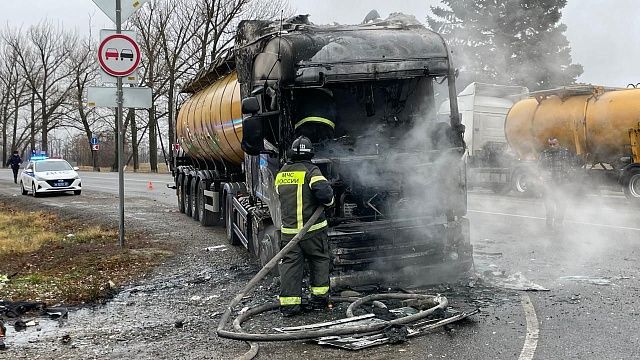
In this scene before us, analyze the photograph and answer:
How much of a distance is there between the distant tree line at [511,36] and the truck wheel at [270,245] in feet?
28.5

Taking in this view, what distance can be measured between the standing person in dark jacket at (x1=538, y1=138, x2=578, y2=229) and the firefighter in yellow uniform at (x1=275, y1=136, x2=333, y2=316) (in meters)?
6.35

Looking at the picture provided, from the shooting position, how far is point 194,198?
563 inches

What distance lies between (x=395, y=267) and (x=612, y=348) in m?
2.45

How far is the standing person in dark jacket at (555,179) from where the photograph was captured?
11164 millimetres

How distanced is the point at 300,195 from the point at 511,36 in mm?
14809

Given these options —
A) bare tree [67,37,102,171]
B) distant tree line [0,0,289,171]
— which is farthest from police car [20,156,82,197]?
bare tree [67,37,102,171]

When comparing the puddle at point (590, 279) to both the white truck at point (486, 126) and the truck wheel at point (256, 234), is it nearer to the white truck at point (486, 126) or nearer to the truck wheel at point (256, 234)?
the truck wheel at point (256, 234)

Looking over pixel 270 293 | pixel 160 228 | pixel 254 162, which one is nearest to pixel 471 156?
pixel 160 228

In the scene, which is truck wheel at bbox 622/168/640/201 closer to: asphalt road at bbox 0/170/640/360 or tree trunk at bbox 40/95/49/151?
asphalt road at bbox 0/170/640/360

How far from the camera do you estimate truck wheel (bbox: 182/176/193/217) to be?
15.0 meters

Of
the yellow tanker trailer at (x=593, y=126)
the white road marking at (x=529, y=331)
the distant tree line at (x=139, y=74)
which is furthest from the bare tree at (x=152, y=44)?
the white road marking at (x=529, y=331)

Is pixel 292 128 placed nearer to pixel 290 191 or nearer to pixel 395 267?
pixel 290 191

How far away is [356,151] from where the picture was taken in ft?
23.1

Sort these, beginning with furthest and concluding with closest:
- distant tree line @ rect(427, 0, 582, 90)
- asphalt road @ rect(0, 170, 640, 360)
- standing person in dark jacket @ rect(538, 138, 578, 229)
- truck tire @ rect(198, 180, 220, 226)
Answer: distant tree line @ rect(427, 0, 582, 90)
truck tire @ rect(198, 180, 220, 226)
standing person in dark jacket @ rect(538, 138, 578, 229)
asphalt road @ rect(0, 170, 640, 360)
